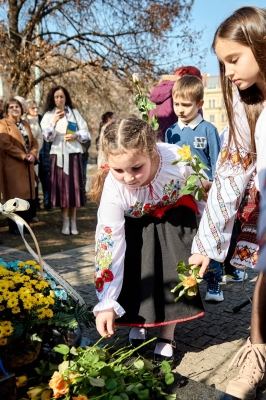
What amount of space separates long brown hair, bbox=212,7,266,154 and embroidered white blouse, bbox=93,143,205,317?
15.5 inches

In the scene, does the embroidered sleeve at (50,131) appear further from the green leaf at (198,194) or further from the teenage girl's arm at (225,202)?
the teenage girl's arm at (225,202)

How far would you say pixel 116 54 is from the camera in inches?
389

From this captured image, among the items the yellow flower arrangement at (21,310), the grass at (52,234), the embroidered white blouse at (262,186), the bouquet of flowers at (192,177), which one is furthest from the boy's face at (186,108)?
the grass at (52,234)

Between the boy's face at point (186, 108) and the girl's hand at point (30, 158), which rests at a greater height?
the boy's face at point (186, 108)

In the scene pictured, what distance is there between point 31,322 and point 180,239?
0.94m

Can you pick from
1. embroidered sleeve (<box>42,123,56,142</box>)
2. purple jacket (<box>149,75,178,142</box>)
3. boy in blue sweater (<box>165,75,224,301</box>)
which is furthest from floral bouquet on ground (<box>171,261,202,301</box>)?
embroidered sleeve (<box>42,123,56,142</box>)

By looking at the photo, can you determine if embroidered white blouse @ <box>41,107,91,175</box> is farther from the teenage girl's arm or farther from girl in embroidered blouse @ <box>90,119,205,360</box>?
the teenage girl's arm

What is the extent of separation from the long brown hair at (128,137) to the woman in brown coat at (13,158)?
370 cm

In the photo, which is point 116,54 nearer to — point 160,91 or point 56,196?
point 56,196

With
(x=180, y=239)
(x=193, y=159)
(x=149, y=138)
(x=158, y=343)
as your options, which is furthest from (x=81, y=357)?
(x=193, y=159)

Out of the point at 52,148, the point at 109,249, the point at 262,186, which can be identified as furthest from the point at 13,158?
the point at 262,186

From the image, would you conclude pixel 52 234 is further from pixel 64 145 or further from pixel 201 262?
pixel 201 262

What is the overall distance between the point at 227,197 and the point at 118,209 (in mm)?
548

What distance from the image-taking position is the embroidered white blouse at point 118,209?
212cm
